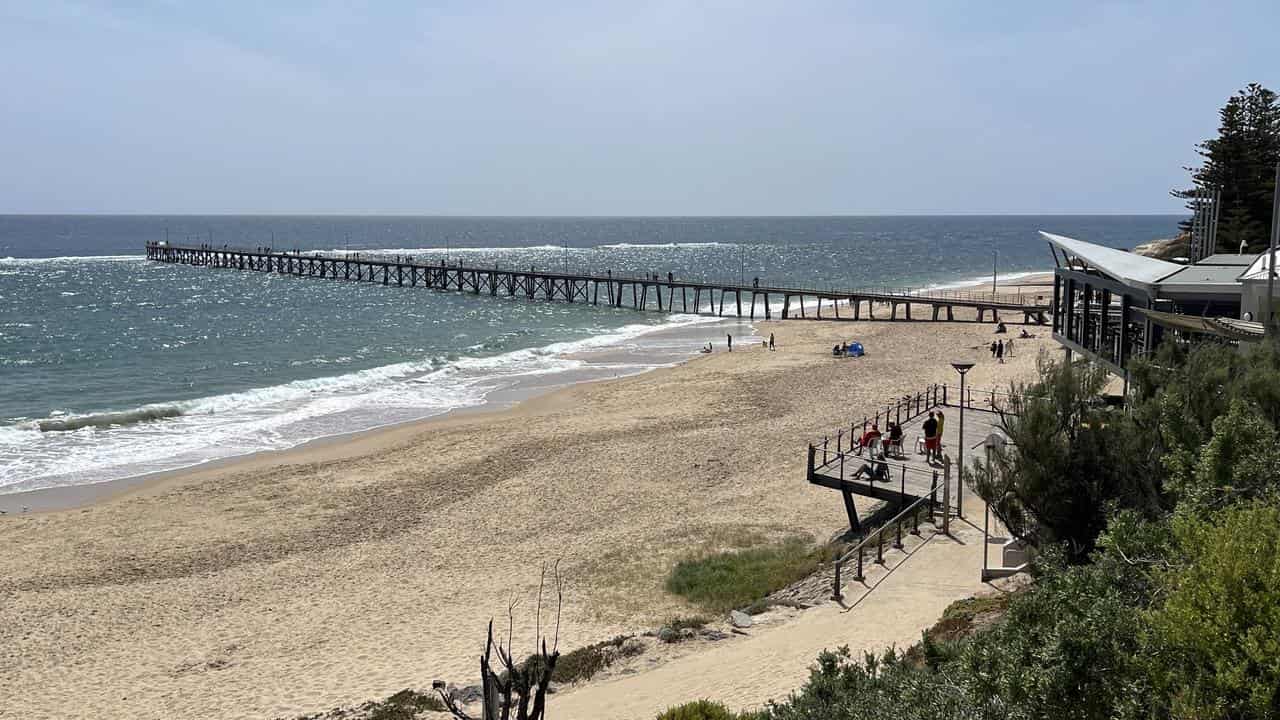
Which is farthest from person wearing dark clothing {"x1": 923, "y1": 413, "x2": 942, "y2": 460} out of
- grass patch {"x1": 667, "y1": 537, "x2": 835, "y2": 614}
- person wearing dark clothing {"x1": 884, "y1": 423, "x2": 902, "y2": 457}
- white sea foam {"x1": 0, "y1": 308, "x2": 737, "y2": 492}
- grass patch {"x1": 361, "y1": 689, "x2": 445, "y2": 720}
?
white sea foam {"x1": 0, "y1": 308, "x2": 737, "y2": 492}

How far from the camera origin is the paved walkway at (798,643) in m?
10.9

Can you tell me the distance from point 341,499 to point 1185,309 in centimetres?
1780

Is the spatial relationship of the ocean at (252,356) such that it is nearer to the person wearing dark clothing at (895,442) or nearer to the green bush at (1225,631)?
the person wearing dark clothing at (895,442)

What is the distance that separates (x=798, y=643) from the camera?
39.6 feet

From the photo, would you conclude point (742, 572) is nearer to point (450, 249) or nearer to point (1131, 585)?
point (1131, 585)

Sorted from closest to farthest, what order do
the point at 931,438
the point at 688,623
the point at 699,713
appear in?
1. the point at 699,713
2. the point at 688,623
3. the point at 931,438

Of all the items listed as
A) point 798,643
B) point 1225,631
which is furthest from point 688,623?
point 1225,631

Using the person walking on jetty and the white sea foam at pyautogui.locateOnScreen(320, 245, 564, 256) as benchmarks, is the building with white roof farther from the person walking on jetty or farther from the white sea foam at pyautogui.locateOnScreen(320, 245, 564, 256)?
the white sea foam at pyautogui.locateOnScreen(320, 245, 564, 256)

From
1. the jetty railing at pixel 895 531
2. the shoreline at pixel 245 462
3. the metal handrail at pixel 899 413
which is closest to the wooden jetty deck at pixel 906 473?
the jetty railing at pixel 895 531

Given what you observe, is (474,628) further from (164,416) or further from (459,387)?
(459,387)

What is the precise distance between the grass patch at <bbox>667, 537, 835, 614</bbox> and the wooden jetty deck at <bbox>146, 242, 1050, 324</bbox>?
1500 inches

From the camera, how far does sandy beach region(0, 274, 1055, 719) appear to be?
1347cm

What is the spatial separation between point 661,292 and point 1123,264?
218 ft

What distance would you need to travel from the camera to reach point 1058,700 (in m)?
5.90
